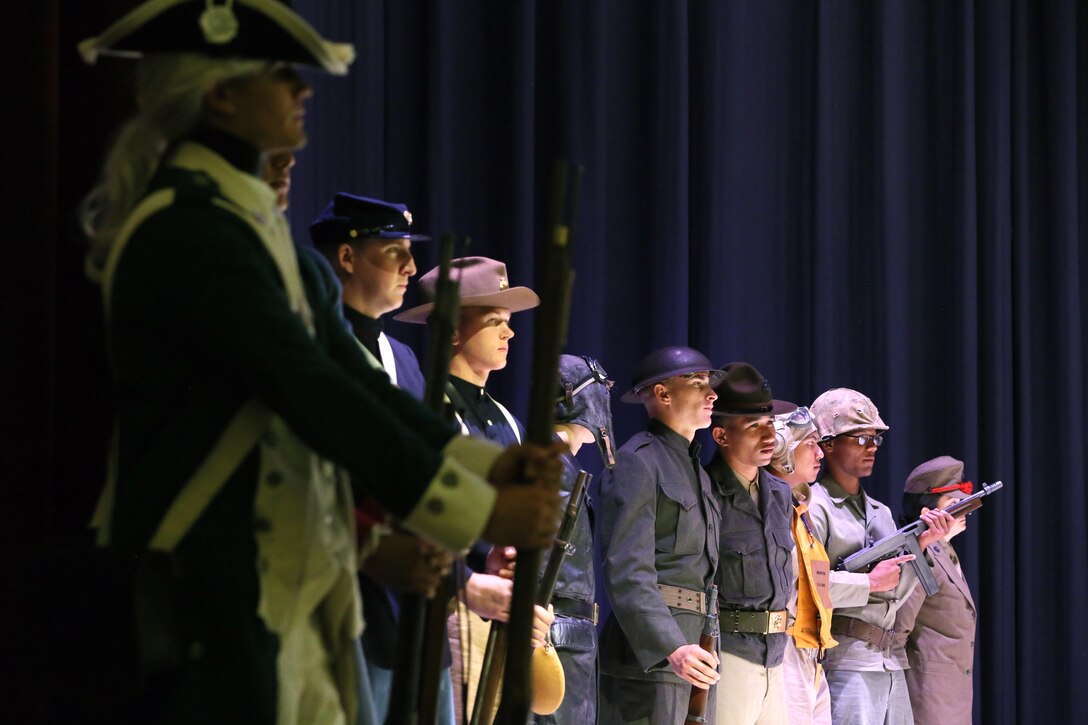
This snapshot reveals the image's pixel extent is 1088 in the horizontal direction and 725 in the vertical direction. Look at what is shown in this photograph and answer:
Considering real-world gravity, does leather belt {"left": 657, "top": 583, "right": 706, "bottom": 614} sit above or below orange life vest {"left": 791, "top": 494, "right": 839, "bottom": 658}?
above

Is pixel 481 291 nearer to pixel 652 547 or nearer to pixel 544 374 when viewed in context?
pixel 652 547

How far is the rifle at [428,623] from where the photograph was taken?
66.9 inches

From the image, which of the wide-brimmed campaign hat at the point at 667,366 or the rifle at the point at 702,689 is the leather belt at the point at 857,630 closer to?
the rifle at the point at 702,689

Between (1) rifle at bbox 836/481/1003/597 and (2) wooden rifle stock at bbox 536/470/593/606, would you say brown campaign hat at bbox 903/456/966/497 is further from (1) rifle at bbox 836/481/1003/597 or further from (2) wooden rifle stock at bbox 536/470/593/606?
(2) wooden rifle stock at bbox 536/470/593/606

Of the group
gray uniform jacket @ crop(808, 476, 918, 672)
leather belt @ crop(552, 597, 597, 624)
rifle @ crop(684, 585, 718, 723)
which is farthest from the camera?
gray uniform jacket @ crop(808, 476, 918, 672)

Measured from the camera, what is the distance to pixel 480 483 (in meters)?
1.50

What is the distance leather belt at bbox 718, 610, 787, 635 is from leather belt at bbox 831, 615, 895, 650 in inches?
32.1

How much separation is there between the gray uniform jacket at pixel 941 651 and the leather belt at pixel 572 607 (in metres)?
1.92

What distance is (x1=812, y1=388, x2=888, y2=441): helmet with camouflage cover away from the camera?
5293mm

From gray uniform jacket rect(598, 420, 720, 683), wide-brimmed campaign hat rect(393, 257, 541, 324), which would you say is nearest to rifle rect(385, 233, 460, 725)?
wide-brimmed campaign hat rect(393, 257, 541, 324)

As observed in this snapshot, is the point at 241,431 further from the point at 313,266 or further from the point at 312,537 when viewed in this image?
the point at 313,266

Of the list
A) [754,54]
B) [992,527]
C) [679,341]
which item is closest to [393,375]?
[679,341]

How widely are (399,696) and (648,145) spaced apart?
3.92 m

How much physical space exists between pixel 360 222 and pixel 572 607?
1403 mm
